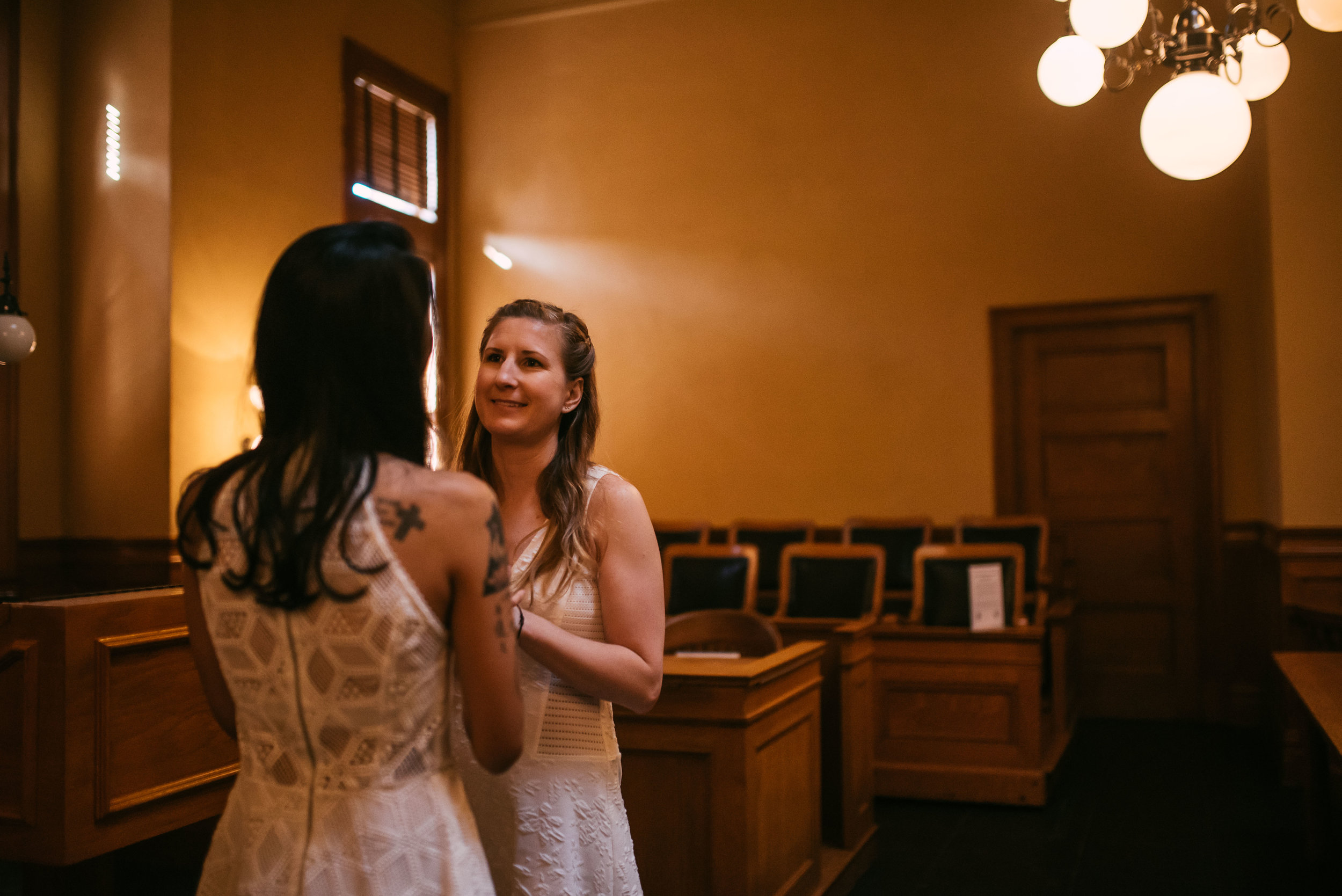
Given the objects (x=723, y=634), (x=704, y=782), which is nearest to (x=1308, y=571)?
(x=723, y=634)

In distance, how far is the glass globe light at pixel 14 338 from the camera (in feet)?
13.0

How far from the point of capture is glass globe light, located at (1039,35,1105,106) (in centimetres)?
350

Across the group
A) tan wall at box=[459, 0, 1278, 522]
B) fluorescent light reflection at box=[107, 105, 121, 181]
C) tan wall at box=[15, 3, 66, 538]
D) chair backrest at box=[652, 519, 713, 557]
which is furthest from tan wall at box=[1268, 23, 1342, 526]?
tan wall at box=[15, 3, 66, 538]

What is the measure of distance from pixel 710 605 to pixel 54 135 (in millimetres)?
4011

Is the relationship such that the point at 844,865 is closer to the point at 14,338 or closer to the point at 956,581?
the point at 956,581

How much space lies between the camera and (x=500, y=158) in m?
7.79

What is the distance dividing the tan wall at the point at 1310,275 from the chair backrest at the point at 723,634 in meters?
3.09

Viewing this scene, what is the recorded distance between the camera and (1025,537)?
5.89 m

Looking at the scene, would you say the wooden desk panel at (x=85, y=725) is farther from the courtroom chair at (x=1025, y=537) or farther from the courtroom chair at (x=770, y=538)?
the courtroom chair at (x=770, y=538)

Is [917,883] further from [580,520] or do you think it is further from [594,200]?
[594,200]

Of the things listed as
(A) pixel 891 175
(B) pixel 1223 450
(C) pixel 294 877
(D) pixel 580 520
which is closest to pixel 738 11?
(A) pixel 891 175

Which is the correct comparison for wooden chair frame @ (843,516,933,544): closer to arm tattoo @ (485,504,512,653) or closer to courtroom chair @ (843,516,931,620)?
courtroom chair @ (843,516,931,620)

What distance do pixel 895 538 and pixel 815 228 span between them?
2092 mm

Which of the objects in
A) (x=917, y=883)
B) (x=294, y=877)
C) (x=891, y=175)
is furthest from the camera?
(x=891, y=175)
